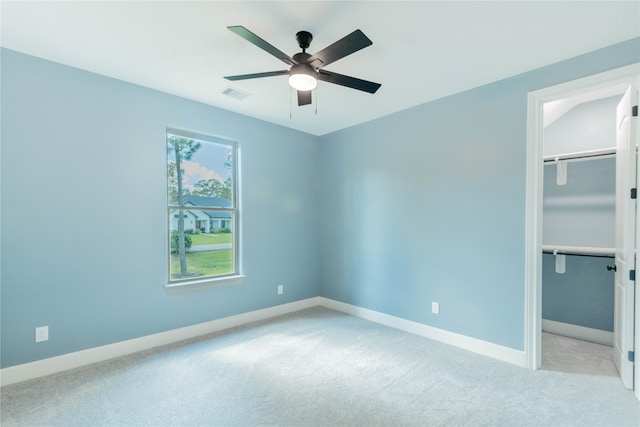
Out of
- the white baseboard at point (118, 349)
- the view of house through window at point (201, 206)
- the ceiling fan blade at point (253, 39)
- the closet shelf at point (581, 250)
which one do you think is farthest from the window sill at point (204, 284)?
the closet shelf at point (581, 250)

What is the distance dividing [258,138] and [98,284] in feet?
7.71

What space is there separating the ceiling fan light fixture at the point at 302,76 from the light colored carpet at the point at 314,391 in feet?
7.32

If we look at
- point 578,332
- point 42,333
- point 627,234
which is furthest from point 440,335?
point 42,333

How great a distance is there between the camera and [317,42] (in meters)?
2.25

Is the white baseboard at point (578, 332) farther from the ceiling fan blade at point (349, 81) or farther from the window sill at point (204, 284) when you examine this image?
the window sill at point (204, 284)

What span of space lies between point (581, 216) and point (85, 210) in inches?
197

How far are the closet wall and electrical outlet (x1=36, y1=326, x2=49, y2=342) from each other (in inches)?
193

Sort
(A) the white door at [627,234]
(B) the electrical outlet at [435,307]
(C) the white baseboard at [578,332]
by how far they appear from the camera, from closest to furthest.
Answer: (A) the white door at [627,234]
(C) the white baseboard at [578,332]
(B) the electrical outlet at [435,307]

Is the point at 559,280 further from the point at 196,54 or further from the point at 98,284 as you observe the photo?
the point at 98,284

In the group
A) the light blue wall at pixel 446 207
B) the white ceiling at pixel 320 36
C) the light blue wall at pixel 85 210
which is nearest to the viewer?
the white ceiling at pixel 320 36

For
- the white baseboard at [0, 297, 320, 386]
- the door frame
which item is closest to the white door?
the door frame

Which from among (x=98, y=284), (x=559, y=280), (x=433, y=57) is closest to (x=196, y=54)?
(x=433, y=57)

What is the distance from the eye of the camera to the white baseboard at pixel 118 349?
7.90 feet

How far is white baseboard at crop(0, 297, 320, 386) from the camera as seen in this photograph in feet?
7.90
